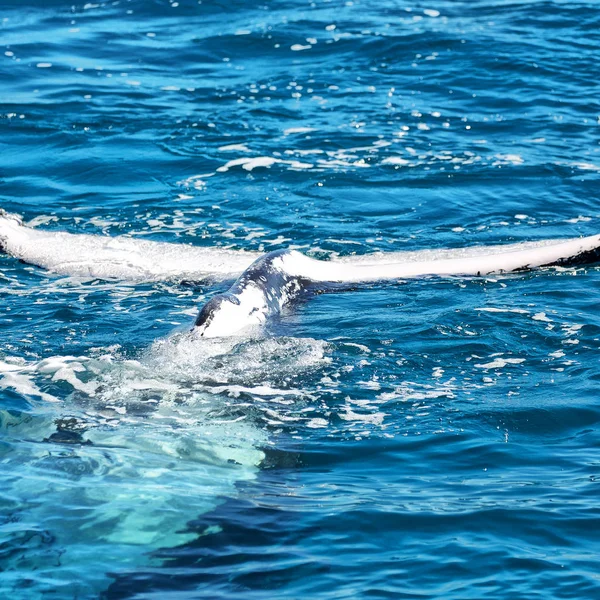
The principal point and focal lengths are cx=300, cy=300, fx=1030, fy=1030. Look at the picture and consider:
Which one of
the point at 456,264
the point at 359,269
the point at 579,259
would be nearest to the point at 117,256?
the point at 359,269

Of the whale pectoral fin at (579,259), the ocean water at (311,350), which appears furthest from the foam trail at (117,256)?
the whale pectoral fin at (579,259)

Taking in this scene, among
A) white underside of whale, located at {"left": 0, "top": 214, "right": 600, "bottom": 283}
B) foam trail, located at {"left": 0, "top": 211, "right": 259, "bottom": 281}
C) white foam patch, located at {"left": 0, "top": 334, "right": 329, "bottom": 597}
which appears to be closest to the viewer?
white foam patch, located at {"left": 0, "top": 334, "right": 329, "bottom": 597}

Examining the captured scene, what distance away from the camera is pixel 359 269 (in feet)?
38.5

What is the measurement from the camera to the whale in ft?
34.7

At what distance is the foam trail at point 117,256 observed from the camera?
12.3 metres

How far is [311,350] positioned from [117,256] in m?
3.92

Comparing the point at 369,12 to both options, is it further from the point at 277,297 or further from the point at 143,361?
the point at 143,361

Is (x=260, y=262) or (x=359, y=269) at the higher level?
(x=260, y=262)

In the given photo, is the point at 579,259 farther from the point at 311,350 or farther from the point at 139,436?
the point at 139,436

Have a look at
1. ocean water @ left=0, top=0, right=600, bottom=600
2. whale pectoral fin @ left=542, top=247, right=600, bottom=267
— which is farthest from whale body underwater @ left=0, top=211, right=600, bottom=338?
ocean water @ left=0, top=0, right=600, bottom=600

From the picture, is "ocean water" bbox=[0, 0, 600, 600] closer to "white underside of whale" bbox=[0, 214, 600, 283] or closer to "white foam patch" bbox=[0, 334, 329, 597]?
"white foam patch" bbox=[0, 334, 329, 597]

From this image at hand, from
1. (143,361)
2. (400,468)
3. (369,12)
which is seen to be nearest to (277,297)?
(143,361)

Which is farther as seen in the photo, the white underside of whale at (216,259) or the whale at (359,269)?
the white underside of whale at (216,259)

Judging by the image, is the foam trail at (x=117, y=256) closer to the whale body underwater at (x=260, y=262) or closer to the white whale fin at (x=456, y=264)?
the whale body underwater at (x=260, y=262)
